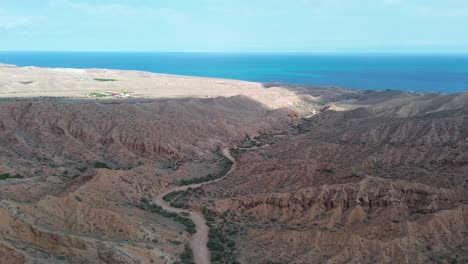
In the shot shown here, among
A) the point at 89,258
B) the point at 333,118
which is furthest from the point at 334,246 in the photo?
the point at 333,118

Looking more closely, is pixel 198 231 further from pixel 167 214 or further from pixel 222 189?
pixel 222 189

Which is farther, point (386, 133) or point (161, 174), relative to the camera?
point (386, 133)

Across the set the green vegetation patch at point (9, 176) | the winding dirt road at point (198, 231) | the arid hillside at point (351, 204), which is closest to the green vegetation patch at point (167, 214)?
the winding dirt road at point (198, 231)

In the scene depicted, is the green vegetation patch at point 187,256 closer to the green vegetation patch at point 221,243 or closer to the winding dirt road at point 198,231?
the winding dirt road at point 198,231

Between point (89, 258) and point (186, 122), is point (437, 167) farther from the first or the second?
point (186, 122)

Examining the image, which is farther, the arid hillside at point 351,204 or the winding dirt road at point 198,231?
the winding dirt road at point 198,231

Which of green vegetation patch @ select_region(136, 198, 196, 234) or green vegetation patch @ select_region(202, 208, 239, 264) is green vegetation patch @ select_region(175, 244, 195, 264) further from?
green vegetation patch @ select_region(136, 198, 196, 234)

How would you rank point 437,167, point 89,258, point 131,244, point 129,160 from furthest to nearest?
point 129,160, point 437,167, point 131,244, point 89,258
